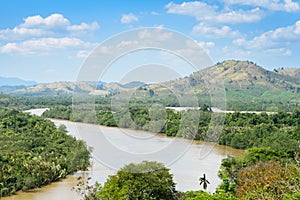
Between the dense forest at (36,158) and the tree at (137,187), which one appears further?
the dense forest at (36,158)

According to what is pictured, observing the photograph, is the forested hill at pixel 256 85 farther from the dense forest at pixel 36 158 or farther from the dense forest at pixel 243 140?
the dense forest at pixel 36 158

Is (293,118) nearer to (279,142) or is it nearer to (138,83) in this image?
(279,142)

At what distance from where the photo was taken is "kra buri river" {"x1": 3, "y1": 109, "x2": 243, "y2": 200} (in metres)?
5.27

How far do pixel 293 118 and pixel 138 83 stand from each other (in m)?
28.8

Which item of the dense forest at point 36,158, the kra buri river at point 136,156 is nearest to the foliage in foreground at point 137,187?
the kra buri river at point 136,156

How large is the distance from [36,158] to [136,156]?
12194mm

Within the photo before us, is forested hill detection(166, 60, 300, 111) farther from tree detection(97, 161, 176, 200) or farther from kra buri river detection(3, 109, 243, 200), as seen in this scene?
tree detection(97, 161, 176, 200)

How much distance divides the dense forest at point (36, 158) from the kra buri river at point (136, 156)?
13.7 inches

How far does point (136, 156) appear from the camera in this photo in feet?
17.0

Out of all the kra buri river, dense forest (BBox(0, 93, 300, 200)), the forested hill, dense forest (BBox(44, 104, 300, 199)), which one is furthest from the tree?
the forested hill

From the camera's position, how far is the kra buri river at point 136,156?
527 cm

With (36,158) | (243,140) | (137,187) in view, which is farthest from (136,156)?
(243,140)

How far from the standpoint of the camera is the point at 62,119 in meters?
37.8

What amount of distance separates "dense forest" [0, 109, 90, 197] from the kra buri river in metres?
0.35
